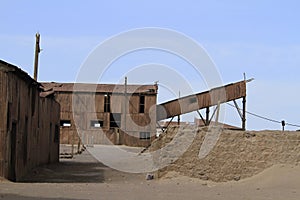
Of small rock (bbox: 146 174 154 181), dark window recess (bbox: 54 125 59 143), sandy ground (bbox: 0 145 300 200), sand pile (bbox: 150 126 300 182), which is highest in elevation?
dark window recess (bbox: 54 125 59 143)

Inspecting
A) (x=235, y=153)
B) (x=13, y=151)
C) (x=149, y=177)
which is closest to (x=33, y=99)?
(x=13, y=151)

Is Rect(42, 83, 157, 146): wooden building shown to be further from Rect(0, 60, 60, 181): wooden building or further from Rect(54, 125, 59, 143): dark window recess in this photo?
Rect(0, 60, 60, 181): wooden building

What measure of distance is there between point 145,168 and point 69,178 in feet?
17.6

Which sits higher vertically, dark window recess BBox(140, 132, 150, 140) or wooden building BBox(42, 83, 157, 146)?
wooden building BBox(42, 83, 157, 146)

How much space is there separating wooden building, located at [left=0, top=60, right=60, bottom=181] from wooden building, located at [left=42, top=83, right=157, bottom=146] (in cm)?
4154

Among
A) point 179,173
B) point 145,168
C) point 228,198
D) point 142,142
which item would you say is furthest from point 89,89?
point 228,198

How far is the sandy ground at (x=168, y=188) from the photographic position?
19.3 metres

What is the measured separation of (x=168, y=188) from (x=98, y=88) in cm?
5903

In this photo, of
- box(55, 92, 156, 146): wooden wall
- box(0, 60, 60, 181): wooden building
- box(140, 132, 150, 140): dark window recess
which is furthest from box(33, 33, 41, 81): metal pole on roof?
box(55, 92, 156, 146): wooden wall

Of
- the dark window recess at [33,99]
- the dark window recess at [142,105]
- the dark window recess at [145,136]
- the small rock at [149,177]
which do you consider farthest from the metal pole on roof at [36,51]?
the dark window recess at [142,105]

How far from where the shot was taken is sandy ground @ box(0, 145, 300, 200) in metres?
19.3

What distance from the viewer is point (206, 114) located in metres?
42.3

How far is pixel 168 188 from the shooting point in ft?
74.2

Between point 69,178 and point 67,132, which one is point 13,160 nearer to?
point 69,178
